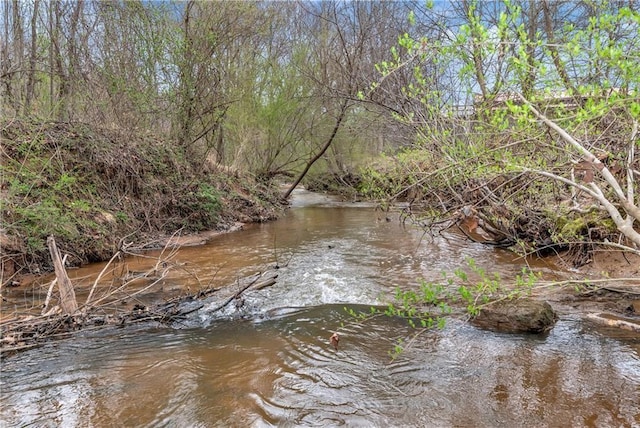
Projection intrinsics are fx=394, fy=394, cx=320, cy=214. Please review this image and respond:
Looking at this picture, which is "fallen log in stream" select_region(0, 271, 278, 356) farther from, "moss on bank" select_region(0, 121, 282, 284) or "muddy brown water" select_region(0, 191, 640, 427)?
"moss on bank" select_region(0, 121, 282, 284)

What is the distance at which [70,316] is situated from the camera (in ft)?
14.6

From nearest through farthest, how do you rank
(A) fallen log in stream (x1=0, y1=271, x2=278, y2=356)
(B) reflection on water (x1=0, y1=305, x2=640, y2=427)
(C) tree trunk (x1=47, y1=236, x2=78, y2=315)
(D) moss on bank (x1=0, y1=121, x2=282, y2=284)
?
(B) reflection on water (x1=0, y1=305, x2=640, y2=427), (A) fallen log in stream (x1=0, y1=271, x2=278, y2=356), (C) tree trunk (x1=47, y1=236, x2=78, y2=315), (D) moss on bank (x1=0, y1=121, x2=282, y2=284)

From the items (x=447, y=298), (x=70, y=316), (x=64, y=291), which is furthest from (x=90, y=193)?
(x=447, y=298)

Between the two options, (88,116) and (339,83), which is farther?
(339,83)

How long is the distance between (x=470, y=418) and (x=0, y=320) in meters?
4.81

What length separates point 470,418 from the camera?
3.12 meters

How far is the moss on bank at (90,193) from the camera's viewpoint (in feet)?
23.1

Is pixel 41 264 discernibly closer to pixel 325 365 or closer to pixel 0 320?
pixel 0 320

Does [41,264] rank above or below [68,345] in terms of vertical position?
above

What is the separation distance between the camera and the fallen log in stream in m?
4.11

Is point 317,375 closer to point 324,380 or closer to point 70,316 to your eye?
point 324,380

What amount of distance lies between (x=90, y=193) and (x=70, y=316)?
5527 mm

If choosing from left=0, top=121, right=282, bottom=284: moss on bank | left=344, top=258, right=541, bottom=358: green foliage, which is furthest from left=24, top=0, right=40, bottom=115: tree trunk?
left=344, top=258, right=541, bottom=358: green foliage

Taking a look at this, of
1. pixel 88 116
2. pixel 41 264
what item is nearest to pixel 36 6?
pixel 88 116
